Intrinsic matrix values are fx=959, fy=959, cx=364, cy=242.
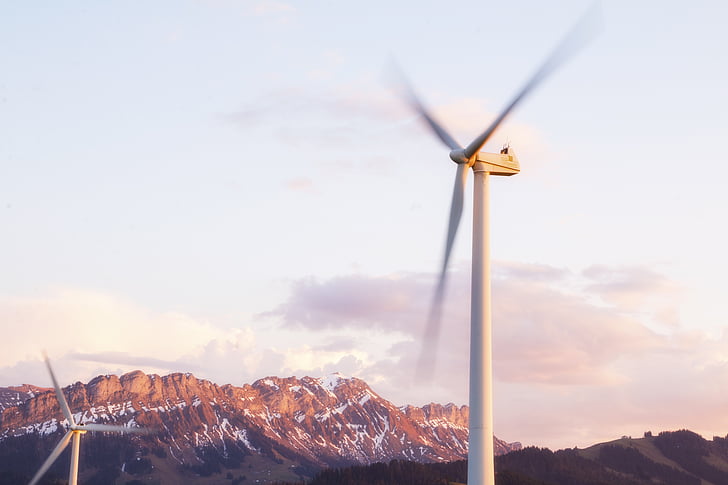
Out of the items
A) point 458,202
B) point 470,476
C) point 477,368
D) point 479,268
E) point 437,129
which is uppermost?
point 437,129

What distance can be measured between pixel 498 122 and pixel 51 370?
117 metres

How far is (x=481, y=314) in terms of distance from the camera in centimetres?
6912

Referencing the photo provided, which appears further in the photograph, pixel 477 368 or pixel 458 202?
pixel 458 202

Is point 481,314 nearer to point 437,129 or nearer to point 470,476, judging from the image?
point 470,476

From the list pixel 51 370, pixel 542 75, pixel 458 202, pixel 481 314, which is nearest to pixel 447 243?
pixel 458 202

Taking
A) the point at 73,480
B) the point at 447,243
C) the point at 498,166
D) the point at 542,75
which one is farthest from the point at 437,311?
the point at 73,480

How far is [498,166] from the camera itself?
75875 mm

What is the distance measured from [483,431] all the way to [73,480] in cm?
14182

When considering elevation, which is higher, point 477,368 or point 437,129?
point 437,129

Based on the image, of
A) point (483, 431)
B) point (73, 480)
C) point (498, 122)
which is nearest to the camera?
point (483, 431)

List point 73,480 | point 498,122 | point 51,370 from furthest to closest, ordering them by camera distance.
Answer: point 73,480 → point 51,370 → point 498,122

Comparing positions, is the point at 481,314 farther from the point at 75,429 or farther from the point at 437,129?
the point at 75,429

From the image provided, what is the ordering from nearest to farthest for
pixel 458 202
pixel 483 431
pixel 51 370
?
pixel 483 431 < pixel 458 202 < pixel 51 370

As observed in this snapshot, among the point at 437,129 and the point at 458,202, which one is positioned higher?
the point at 437,129
